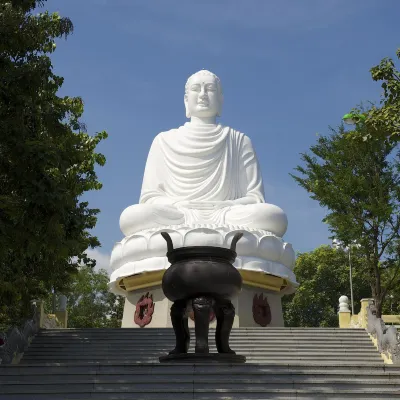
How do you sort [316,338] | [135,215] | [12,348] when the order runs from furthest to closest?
1. [135,215]
2. [316,338]
3. [12,348]

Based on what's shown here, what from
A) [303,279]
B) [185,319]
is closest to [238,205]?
[185,319]

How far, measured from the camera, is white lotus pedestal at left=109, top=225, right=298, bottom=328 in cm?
1608

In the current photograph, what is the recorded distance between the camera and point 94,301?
1316 inches

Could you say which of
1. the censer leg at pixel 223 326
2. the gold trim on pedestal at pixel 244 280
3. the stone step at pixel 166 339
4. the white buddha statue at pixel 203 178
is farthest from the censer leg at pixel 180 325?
the white buddha statue at pixel 203 178

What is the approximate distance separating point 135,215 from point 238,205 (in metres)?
2.39

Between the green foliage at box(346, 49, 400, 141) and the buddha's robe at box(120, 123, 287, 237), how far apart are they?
19.1 ft

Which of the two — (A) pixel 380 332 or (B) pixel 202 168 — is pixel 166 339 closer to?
(A) pixel 380 332

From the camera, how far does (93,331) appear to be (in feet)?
45.3

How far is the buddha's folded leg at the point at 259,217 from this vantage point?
16.8m

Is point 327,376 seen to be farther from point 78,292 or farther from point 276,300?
point 78,292

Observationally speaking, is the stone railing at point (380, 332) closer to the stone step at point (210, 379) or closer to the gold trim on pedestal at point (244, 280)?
the gold trim on pedestal at point (244, 280)

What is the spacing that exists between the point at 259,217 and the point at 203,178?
231 cm

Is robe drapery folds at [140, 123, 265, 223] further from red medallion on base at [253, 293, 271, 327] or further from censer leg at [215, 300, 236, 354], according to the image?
censer leg at [215, 300, 236, 354]

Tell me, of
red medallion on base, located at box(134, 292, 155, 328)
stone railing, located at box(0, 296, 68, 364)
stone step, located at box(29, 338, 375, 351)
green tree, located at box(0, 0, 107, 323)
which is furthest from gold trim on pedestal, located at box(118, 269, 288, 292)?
green tree, located at box(0, 0, 107, 323)
